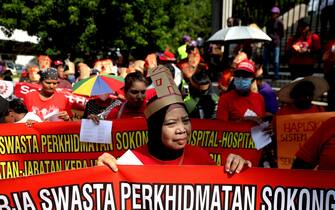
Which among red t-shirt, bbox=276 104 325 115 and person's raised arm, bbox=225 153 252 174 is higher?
person's raised arm, bbox=225 153 252 174

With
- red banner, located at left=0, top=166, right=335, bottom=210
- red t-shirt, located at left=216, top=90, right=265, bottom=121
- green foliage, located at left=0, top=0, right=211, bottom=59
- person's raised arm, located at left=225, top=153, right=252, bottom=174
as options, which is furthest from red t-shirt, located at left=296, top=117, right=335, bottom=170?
green foliage, located at left=0, top=0, right=211, bottom=59

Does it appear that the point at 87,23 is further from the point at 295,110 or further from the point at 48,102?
the point at 295,110

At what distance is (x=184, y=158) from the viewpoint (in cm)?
283

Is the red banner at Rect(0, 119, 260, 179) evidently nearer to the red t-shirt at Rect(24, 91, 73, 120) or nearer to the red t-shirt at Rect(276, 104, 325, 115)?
the red t-shirt at Rect(276, 104, 325, 115)

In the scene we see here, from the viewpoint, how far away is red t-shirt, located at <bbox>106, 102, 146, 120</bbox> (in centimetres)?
496

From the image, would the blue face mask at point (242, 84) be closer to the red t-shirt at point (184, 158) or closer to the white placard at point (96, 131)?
the white placard at point (96, 131)

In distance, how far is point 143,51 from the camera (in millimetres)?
14477

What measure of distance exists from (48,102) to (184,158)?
11.0ft

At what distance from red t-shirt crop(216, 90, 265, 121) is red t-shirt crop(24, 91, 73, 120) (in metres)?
1.90

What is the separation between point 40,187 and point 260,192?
122 cm

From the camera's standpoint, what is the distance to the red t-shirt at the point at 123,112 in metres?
4.96

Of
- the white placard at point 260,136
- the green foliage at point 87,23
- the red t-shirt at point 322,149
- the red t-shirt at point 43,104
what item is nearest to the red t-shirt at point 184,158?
the red t-shirt at point 322,149

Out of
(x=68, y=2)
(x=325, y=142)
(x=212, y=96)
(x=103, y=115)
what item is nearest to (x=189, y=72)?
(x=212, y=96)

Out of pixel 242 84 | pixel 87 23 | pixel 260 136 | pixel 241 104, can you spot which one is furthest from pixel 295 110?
pixel 87 23
